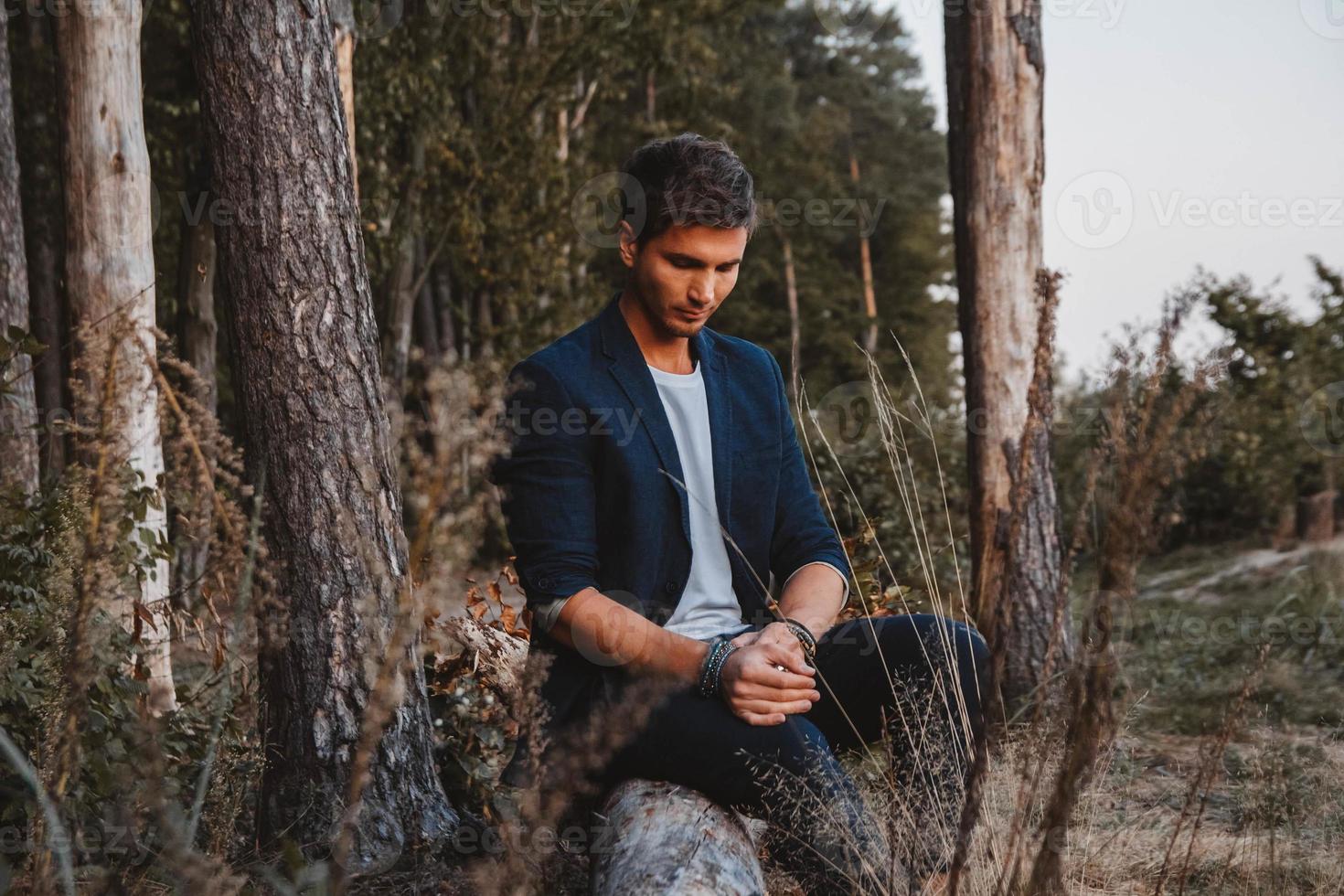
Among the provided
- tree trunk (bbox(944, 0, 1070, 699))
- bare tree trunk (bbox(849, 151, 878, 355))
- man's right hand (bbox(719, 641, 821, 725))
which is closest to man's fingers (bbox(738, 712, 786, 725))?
man's right hand (bbox(719, 641, 821, 725))

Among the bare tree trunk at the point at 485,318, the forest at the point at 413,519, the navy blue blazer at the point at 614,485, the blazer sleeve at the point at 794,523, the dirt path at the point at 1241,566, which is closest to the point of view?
the forest at the point at 413,519

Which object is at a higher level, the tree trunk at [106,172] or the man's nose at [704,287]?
the tree trunk at [106,172]

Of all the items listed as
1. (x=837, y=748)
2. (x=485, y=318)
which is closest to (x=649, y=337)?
(x=837, y=748)

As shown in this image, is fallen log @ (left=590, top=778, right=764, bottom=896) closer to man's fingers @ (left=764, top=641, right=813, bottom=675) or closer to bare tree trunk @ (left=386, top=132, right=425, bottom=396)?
man's fingers @ (left=764, top=641, right=813, bottom=675)

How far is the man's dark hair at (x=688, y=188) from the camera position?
2.29 metres

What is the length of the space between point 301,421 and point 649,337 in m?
0.83

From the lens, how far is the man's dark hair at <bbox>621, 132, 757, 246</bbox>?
2.29m

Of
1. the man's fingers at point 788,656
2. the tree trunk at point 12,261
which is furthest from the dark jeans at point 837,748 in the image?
the tree trunk at point 12,261

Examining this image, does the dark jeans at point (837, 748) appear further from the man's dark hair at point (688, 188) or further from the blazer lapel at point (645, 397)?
the man's dark hair at point (688, 188)

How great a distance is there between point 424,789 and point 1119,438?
1999 millimetres

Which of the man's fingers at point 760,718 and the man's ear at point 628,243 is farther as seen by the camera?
the man's ear at point 628,243

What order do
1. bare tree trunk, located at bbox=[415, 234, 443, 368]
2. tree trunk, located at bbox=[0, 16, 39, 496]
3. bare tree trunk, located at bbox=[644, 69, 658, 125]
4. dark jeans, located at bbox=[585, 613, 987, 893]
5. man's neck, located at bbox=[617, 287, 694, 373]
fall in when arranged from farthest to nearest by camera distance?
bare tree trunk, located at bbox=[644, 69, 658, 125] → bare tree trunk, located at bbox=[415, 234, 443, 368] → tree trunk, located at bbox=[0, 16, 39, 496] → man's neck, located at bbox=[617, 287, 694, 373] → dark jeans, located at bbox=[585, 613, 987, 893]

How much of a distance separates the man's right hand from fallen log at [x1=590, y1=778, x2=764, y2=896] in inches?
7.8

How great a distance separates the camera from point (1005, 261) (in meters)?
4.91
